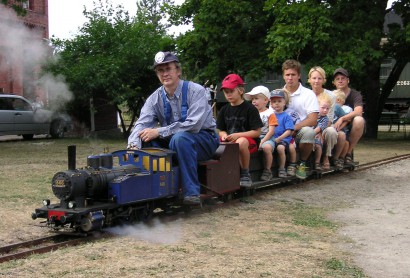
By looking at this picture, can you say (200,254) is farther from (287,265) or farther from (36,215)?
(36,215)

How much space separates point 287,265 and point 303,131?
179 inches

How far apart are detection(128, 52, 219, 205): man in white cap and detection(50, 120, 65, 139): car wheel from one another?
48.7ft

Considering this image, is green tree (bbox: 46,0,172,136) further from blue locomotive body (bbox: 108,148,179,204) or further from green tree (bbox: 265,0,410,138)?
blue locomotive body (bbox: 108,148,179,204)

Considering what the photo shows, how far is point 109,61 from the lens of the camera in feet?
64.6

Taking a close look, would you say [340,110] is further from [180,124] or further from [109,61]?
[109,61]

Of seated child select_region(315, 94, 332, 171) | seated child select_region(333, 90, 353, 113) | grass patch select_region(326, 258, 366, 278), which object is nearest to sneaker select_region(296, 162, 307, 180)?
seated child select_region(315, 94, 332, 171)

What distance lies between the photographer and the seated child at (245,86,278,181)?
812 centimetres

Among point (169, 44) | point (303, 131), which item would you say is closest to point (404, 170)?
point (303, 131)

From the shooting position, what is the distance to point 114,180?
5.57m

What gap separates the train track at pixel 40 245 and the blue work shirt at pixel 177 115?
52.0 inches

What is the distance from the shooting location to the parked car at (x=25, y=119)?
1923 cm

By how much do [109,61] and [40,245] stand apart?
586 inches

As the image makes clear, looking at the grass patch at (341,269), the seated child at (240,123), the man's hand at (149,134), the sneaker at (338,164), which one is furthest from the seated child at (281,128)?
the grass patch at (341,269)

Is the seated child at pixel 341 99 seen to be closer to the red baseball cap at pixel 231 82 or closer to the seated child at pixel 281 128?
the seated child at pixel 281 128
